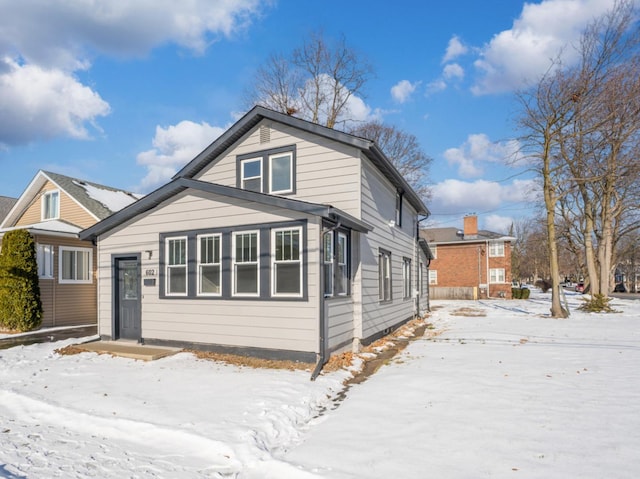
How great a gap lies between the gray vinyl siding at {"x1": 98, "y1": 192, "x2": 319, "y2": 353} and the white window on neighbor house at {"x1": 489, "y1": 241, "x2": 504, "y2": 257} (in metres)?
29.4

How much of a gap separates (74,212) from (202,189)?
37.8ft

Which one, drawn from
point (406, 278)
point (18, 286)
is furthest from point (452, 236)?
point (18, 286)

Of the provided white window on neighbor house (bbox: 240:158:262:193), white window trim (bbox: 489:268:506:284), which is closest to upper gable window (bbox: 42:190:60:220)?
white window on neighbor house (bbox: 240:158:262:193)

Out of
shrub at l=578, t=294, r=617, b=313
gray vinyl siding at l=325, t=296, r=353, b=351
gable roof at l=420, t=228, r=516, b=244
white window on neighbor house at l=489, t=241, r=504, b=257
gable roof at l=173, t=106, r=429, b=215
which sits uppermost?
gable roof at l=173, t=106, r=429, b=215

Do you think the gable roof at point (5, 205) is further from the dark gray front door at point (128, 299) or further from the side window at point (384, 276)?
the side window at point (384, 276)

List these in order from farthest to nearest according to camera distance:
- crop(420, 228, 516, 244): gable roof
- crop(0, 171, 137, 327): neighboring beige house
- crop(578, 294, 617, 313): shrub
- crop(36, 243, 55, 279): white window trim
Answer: crop(420, 228, 516, 244): gable roof
crop(578, 294, 617, 313): shrub
crop(0, 171, 137, 327): neighboring beige house
crop(36, 243, 55, 279): white window trim

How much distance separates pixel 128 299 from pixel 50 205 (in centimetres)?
1104

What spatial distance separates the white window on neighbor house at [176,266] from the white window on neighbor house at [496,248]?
2965cm

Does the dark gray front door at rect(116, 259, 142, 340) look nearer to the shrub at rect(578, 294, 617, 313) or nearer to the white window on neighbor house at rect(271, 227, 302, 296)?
the white window on neighbor house at rect(271, 227, 302, 296)

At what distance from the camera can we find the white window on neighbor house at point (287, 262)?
8.48m

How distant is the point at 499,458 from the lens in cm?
422

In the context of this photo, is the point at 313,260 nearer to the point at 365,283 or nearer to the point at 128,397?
the point at 365,283

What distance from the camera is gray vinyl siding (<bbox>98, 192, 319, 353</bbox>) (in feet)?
27.2

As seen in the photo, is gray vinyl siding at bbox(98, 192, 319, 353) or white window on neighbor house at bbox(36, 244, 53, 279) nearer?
gray vinyl siding at bbox(98, 192, 319, 353)
